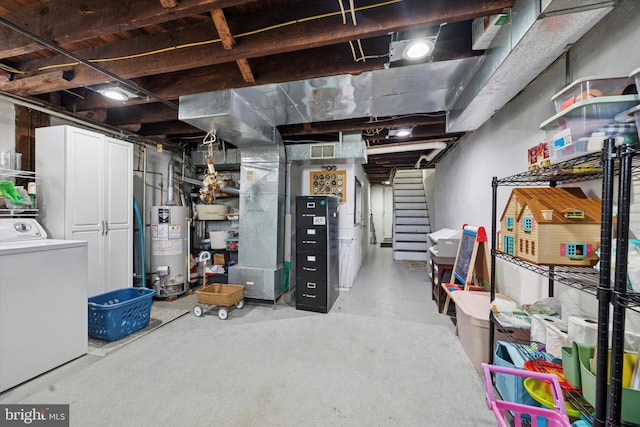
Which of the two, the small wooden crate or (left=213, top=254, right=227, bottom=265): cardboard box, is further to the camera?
(left=213, top=254, right=227, bottom=265): cardboard box

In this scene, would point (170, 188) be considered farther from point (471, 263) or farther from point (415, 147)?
point (471, 263)

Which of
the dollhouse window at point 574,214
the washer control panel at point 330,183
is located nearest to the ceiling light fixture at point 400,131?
the washer control panel at point 330,183

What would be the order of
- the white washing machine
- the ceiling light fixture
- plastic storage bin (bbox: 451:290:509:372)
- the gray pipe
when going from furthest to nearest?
the gray pipe < the ceiling light fixture < plastic storage bin (bbox: 451:290:509:372) < the white washing machine

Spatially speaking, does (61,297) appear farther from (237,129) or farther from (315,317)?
(315,317)

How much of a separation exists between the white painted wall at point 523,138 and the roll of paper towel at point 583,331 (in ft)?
1.17

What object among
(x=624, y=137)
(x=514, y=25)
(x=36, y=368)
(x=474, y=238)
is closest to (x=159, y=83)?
(x=36, y=368)

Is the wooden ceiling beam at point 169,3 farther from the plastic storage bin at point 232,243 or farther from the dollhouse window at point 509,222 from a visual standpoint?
the plastic storage bin at point 232,243

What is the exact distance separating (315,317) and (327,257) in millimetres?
725

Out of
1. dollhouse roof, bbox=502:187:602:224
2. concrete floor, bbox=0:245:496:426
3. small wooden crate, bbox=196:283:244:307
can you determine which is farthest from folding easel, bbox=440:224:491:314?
small wooden crate, bbox=196:283:244:307

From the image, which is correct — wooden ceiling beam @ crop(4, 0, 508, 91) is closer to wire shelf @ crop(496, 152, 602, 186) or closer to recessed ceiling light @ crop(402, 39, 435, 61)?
recessed ceiling light @ crop(402, 39, 435, 61)

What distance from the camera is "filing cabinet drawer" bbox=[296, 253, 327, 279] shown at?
3.19 metres

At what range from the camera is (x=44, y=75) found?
2.23m

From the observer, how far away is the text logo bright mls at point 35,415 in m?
1.51

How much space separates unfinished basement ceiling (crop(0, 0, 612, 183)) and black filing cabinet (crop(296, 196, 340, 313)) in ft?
3.52
